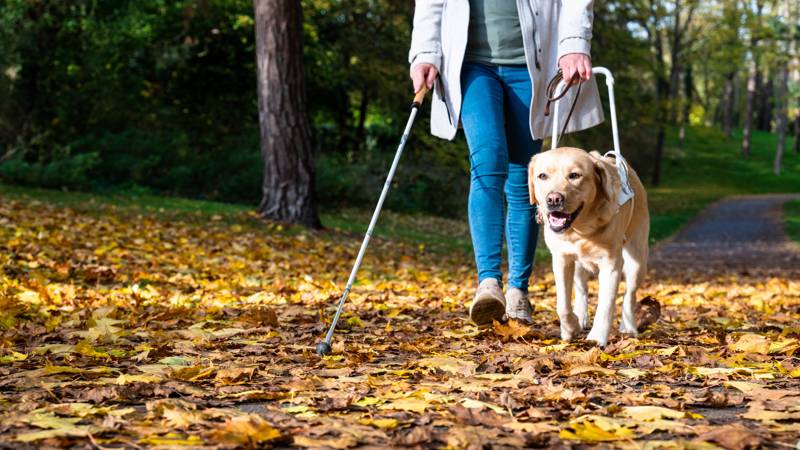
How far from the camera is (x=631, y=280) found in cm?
514

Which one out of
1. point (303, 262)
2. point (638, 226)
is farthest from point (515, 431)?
point (303, 262)

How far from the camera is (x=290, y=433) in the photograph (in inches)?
108

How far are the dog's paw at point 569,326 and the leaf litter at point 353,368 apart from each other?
0.30 ft

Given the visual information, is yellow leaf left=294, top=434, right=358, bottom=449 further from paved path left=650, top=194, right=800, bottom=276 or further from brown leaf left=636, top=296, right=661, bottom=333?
paved path left=650, top=194, right=800, bottom=276

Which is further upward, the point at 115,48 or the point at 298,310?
the point at 115,48

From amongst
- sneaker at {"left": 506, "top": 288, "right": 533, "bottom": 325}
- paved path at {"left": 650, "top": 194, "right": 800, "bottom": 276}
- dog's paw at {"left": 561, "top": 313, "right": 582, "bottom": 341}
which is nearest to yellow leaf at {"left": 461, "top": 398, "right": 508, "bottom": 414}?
dog's paw at {"left": 561, "top": 313, "right": 582, "bottom": 341}

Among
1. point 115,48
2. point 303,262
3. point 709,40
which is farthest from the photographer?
point 709,40

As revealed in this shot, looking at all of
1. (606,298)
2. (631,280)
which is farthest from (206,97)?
(606,298)

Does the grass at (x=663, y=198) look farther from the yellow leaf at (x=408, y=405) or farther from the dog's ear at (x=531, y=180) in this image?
the yellow leaf at (x=408, y=405)

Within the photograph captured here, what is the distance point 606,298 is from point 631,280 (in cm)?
54

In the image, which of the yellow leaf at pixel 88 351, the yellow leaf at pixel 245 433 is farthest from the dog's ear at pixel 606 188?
the yellow leaf at pixel 88 351

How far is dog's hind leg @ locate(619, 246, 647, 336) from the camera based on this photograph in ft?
16.9

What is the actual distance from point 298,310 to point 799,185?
45.0m

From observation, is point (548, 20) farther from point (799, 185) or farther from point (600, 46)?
point (799, 185)
